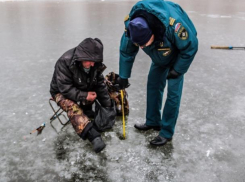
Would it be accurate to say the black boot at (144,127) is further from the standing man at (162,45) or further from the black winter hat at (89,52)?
the black winter hat at (89,52)

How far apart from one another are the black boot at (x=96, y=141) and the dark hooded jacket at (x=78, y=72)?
48cm

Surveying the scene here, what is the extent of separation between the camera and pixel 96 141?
3279mm

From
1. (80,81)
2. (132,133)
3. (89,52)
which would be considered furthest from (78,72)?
(132,133)

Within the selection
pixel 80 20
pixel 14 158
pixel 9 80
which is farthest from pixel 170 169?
pixel 80 20

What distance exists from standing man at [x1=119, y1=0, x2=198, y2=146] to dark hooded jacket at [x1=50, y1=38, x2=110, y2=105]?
33 cm

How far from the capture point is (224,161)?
127 inches

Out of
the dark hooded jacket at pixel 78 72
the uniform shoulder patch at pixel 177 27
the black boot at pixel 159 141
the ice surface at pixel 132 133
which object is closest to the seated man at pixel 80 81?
the dark hooded jacket at pixel 78 72

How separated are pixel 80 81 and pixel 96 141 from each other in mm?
797

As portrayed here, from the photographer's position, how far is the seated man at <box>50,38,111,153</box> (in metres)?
3.26

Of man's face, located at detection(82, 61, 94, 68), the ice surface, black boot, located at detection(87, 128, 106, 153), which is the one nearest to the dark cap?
man's face, located at detection(82, 61, 94, 68)

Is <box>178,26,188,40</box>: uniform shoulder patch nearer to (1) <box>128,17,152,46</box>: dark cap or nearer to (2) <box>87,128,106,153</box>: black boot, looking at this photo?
(1) <box>128,17,152,46</box>: dark cap

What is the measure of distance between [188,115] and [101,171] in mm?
1780

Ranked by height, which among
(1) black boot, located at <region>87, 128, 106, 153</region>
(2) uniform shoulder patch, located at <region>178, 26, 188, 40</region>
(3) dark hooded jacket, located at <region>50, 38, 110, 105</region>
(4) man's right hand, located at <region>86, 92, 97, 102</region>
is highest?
(2) uniform shoulder patch, located at <region>178, 26, 188, 40</region>

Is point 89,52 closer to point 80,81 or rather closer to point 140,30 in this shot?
point 80,81
